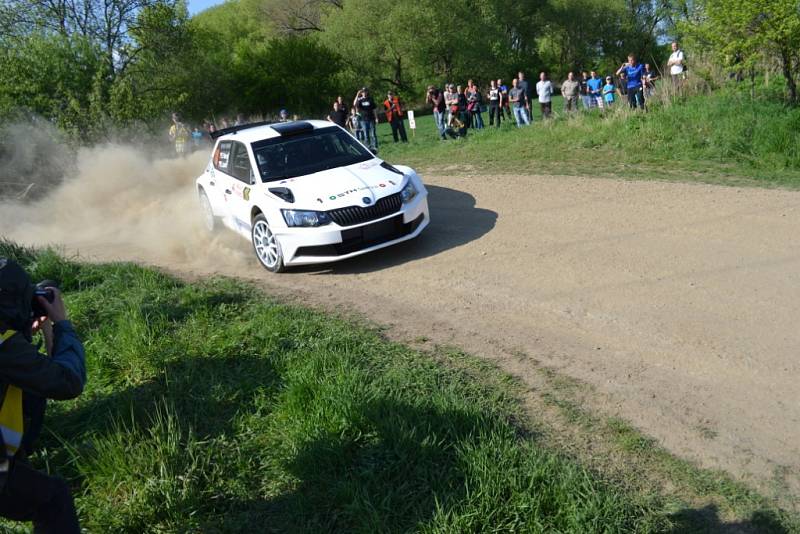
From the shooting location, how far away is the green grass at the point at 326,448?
359 cm

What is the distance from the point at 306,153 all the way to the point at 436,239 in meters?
2.19

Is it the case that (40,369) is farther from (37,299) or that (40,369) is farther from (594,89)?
(594,89)

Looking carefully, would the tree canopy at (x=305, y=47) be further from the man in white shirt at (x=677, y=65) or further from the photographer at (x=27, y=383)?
the photographer at (x=27, y=383)

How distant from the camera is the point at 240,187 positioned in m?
9.15

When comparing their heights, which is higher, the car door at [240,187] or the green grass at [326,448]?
the car door at [240,187]

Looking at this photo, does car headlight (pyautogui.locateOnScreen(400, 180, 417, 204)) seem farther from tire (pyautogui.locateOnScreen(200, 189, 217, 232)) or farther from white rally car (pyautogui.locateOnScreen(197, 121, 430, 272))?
tire (pyautogui.locateOnScreen(200, 189, 217, 232))

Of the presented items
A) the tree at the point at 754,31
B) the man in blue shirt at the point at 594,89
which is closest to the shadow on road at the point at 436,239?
the tree at the point at 754,31

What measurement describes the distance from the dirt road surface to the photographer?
127 inches

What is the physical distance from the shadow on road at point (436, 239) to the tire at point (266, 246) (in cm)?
25

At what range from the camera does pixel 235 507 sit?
3.92 metres

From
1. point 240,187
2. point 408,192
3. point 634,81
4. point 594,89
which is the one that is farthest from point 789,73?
point 240,187

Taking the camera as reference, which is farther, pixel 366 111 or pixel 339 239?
pixel 366 111

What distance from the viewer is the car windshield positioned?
9000 millimetres

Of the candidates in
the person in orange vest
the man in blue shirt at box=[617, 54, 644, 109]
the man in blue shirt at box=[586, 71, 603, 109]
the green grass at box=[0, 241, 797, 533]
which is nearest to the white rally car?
the green grass at box=[0, 241, 797, 533]
